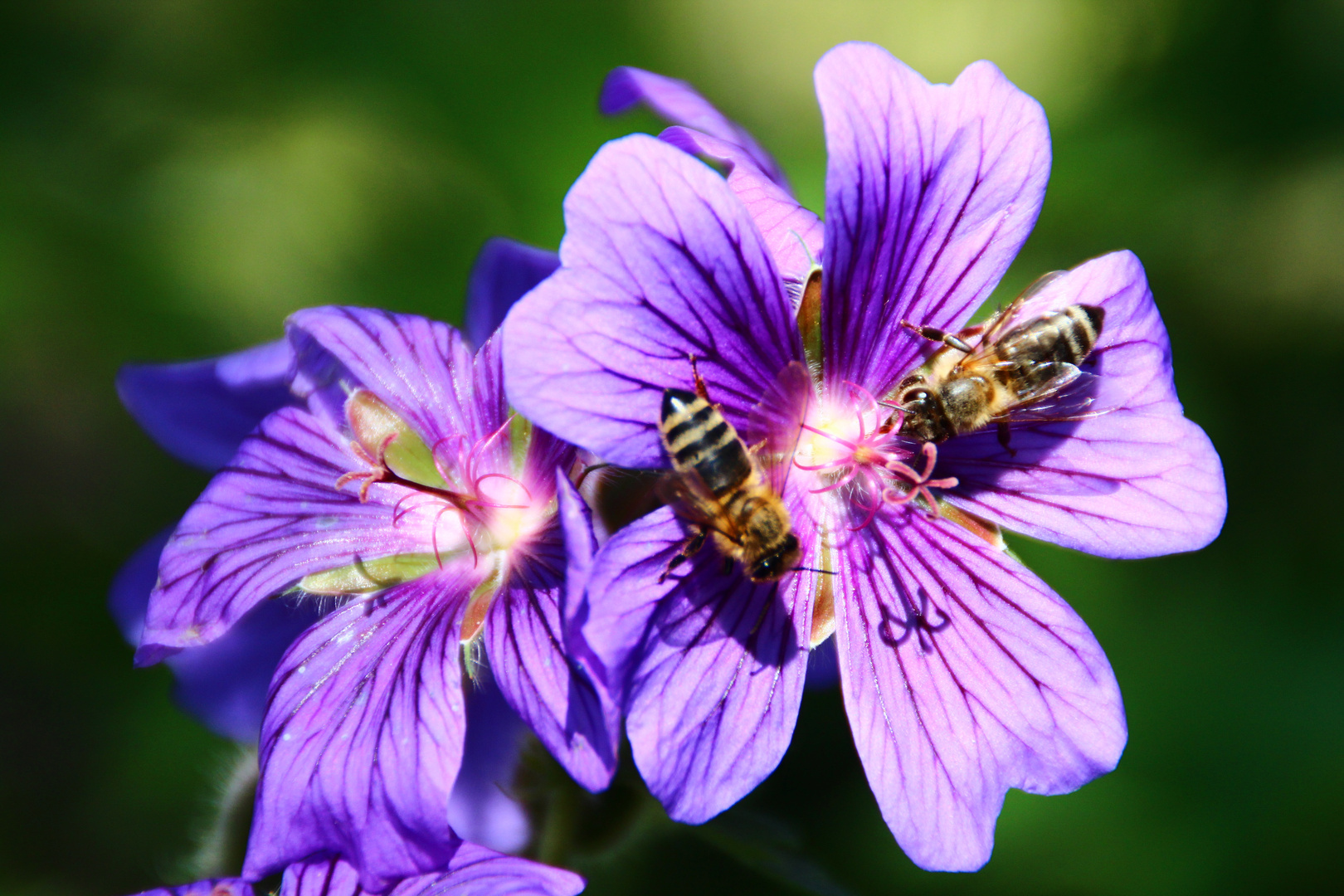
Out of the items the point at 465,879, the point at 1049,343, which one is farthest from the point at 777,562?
the point at 465,879

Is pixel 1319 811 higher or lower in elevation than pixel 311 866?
lower

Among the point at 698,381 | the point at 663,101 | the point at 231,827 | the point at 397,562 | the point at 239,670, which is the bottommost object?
the point at 231,827

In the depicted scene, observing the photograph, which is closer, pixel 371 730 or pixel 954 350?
pixel 371 730

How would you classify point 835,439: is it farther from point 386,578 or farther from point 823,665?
point 386,578

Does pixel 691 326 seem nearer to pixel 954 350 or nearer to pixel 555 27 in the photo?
pixel 954 350

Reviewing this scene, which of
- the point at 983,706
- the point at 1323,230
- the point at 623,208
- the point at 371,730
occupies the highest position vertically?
the point at 623,208

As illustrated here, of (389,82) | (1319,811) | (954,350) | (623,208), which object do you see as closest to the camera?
(623,208)

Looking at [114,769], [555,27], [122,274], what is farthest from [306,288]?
[114,769]
